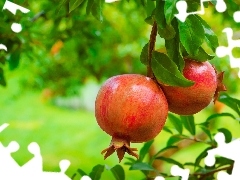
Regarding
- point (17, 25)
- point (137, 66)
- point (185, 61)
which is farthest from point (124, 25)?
point (185, 61)

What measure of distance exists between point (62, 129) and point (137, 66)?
2.02 m

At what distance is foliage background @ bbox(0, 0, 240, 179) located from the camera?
120cm

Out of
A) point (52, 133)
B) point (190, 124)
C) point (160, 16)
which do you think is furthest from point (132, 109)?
point (52, 133)

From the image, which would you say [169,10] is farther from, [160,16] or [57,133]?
[57,133]

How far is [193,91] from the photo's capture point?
1.94ft

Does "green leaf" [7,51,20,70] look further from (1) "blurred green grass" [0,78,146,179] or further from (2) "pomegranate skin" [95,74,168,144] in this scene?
(1) "blurred green grass" [0,78,146,179]

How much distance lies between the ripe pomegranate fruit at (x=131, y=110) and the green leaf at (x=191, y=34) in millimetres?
57

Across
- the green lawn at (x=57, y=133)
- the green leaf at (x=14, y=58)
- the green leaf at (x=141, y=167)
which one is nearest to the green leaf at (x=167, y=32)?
the green leaf at (x=141, y=167)

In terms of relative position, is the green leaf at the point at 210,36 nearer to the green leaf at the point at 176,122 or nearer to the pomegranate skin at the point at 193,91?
the pomegranate skin at the point at 193,91

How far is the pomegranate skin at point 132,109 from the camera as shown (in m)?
0.56

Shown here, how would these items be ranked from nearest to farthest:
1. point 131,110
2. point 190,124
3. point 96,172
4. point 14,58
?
point 131,110 < point 96,172 < point 190,124 < point 14,58

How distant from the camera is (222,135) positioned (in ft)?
2.93

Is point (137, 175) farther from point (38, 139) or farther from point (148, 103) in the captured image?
point (148, 103)

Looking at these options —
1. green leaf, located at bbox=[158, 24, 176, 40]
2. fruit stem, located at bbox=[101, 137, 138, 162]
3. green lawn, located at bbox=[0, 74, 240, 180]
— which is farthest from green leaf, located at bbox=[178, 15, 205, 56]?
green lawn, located at bbox=[0, 74, 240, 180]
